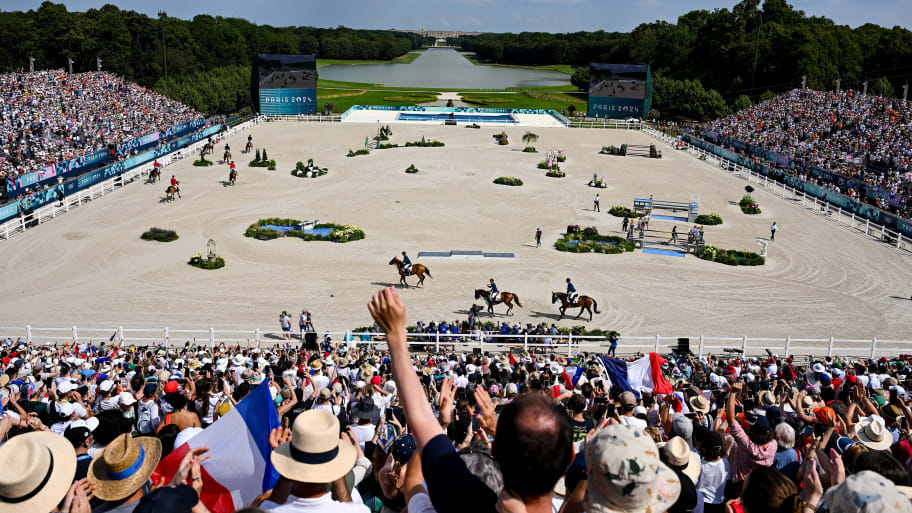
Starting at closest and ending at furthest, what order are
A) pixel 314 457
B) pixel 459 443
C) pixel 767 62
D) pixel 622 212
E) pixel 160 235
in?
pixel 314 457 → pixel 459 443 → pixel 160 235 → pixel 622 212 → pixel 767 62

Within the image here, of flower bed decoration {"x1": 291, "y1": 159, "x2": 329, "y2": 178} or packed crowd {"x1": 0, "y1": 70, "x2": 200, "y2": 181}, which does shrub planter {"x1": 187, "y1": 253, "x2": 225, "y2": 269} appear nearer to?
packed crowd {"x1": 0, "y1": 70, "x2": 200, "y2": 181}

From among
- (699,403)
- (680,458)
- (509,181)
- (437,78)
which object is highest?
(437,78)

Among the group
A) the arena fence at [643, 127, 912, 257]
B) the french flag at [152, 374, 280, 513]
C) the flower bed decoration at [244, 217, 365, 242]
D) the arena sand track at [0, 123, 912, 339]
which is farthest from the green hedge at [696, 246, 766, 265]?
the french flag at [152, 374, 280, 513]

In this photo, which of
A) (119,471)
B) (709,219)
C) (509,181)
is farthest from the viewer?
(509,181)

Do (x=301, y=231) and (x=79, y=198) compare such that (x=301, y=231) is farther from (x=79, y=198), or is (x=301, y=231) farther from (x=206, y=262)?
(x=79, y=198)

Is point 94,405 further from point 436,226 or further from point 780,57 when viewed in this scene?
point 780,57

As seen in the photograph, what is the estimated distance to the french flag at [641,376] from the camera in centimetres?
1275

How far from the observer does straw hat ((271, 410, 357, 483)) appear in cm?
408

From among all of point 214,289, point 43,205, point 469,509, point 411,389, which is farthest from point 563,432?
point 43,205

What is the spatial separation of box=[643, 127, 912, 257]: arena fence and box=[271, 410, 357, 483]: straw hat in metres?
36.0

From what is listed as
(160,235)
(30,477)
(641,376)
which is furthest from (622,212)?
(30,477)

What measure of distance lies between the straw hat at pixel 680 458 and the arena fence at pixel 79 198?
35.1 m

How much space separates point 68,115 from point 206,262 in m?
34.6

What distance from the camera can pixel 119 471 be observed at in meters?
4.54
